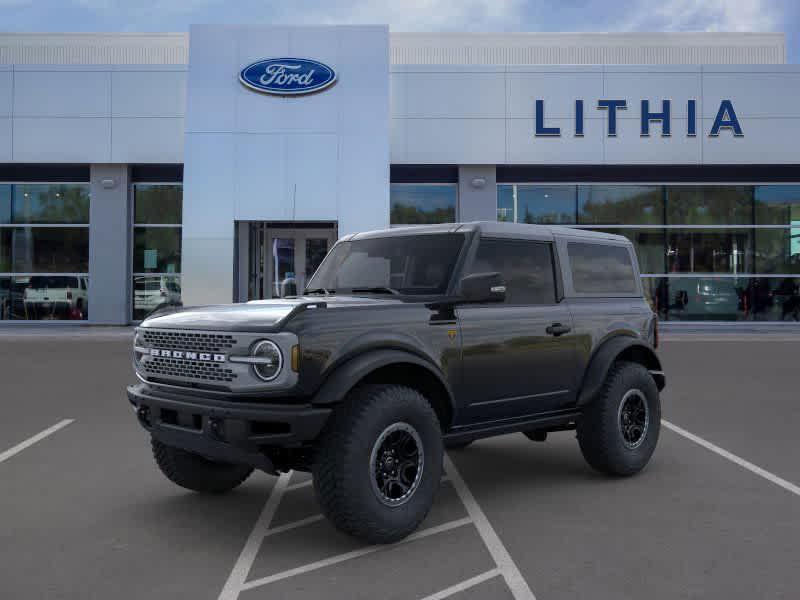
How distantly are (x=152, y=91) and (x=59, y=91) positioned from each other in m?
2.62

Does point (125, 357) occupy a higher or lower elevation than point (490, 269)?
lower

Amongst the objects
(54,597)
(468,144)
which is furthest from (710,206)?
(54,597)

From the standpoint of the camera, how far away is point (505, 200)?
23.5m

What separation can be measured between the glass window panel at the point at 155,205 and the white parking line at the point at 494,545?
19.2 metres

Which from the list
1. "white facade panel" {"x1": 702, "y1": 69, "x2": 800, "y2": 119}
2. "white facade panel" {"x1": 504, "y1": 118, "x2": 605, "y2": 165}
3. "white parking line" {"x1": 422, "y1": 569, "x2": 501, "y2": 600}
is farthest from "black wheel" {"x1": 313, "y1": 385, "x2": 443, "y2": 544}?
"white facade panel" {"x1": 702, "y1": 69, "x2": 800, "y2": 119}

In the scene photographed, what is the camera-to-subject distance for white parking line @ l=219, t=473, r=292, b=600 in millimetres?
3824

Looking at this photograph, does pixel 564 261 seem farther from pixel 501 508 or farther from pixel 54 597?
pixel 54 597

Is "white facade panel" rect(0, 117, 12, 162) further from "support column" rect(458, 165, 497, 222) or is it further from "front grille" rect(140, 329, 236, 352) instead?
"front grille" rect(140, 329, 236, 352)

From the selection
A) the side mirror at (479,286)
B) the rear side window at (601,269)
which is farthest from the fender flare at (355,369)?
the rear side window at (601,269)

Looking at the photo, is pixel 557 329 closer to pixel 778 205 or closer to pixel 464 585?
pixel 464 585

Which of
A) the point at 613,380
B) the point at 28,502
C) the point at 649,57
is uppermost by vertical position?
the point at 649,57

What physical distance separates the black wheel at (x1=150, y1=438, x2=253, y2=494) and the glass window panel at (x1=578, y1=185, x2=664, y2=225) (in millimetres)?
19511

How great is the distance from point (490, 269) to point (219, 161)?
16967 mm

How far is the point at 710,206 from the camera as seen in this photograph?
23.7 metres
